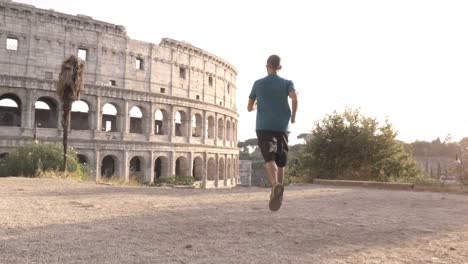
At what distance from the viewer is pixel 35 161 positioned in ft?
48.3

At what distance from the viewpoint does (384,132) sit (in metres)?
19.7

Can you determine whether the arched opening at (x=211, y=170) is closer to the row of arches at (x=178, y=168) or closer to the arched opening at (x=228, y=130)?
the row of arches at (x=178, y=168)

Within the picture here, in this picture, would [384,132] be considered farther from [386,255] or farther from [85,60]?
[85,60]

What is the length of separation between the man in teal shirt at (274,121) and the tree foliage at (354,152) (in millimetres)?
14115

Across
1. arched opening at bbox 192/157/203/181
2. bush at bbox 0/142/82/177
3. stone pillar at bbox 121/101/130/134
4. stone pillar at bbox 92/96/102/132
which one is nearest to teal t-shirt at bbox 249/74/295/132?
bush at bbox 0/142/82/177

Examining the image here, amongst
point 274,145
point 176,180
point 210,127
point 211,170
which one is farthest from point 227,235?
point 210,127

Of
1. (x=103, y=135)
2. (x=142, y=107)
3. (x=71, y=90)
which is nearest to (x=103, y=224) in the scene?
(x=71, y=90)

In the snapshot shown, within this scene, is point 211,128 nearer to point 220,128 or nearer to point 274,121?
point 220,128

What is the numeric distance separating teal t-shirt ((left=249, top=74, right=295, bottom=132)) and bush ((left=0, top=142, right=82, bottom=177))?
1145 cm

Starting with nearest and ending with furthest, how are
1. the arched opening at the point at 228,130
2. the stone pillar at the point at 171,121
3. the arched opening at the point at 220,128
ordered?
the stone pillar at the point at 171,121
the arched opening at the point at 220,128
the arched opening at the point at 228,130

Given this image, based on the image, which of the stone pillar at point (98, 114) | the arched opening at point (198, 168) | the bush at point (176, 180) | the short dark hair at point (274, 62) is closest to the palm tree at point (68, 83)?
the short dark hair at point (274, 62)

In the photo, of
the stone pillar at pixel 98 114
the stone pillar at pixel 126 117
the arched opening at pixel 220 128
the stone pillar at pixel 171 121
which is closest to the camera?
the stone pillar at pixel 98 114

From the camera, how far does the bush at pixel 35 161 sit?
1438cm

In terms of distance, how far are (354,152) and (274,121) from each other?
1511 centimetres
